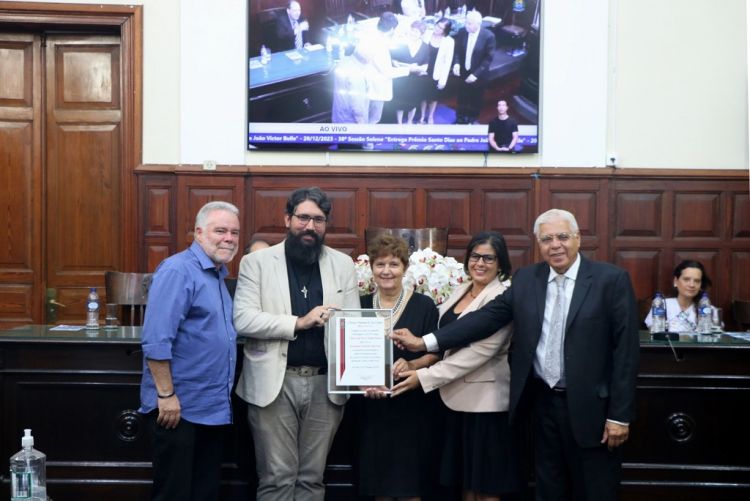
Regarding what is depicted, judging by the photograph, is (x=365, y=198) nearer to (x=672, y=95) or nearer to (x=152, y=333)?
(x=672, y=95)

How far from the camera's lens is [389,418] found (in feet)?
12.2

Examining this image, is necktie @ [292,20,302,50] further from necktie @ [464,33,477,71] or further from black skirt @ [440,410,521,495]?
black skirt @ [440,410,521,495]

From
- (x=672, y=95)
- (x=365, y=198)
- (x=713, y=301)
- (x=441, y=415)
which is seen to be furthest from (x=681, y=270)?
(x=441, y=415)

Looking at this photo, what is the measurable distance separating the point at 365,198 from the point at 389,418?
3782mm

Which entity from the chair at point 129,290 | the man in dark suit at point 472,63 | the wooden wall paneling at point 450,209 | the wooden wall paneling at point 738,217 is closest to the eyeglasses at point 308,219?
the chair at point 129,290

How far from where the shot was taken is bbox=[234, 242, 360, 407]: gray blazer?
140 inches

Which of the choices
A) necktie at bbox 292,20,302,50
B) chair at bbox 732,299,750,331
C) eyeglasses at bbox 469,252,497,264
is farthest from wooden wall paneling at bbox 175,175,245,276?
chair at bbox 732,299,750,331

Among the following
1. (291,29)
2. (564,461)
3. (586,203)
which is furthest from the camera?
(586,203)

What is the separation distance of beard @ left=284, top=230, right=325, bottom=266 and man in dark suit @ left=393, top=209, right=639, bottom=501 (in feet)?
2.06

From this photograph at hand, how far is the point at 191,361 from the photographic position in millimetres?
3459

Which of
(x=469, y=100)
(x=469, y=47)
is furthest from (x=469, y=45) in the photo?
(x=469, y=100)

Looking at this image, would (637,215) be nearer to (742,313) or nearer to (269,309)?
(742,313)

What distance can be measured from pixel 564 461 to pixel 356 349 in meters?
0.97

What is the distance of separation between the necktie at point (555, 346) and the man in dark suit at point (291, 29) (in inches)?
174
